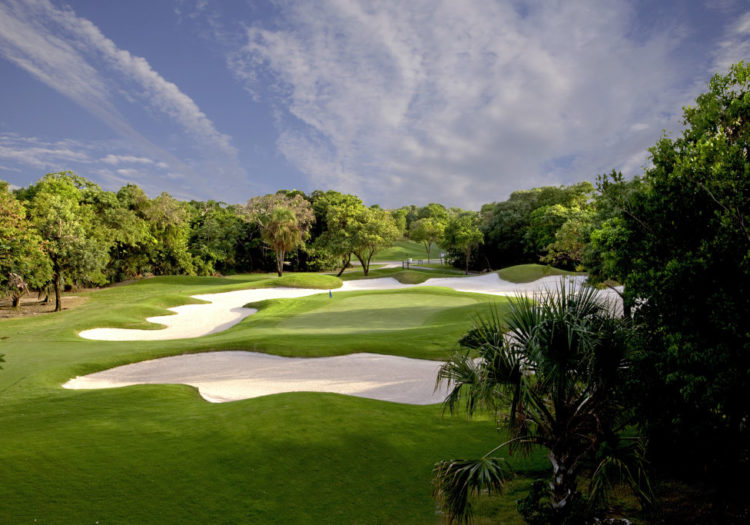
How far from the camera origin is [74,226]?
1164 inches

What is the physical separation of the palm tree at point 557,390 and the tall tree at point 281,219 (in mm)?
40407

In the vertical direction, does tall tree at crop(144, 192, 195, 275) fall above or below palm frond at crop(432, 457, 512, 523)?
above

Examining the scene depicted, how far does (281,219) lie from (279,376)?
32716 mm

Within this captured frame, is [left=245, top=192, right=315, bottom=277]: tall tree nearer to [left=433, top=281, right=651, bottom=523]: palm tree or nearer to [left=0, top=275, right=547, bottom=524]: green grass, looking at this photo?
[left=0, top=275, right=547, bottom=524]: green grass

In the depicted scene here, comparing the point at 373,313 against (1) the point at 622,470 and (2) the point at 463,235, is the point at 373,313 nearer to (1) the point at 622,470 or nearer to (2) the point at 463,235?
(1) the point at 622,470

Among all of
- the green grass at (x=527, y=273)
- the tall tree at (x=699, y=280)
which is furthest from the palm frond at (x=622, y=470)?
the green grass at (x=527, y=273)

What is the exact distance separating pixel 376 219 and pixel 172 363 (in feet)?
129

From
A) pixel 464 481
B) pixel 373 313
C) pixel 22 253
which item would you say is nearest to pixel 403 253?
pixel 373 313

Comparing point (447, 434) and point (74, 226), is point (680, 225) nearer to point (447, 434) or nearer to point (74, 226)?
point (447, 434)

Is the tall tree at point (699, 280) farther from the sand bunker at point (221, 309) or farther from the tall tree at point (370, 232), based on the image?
the tall tree at point (370, 232)

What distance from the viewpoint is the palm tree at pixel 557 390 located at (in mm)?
4973

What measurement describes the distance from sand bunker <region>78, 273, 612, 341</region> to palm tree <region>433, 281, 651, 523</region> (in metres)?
8.07

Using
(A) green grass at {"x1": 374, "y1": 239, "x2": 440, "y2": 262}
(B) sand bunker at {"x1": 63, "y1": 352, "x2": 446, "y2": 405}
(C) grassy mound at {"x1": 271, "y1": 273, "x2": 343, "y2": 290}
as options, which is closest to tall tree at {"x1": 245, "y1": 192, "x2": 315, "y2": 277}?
(C) grassy mound at {"x1": 271, "y1": 273, "x2": 343, "y2": 290}

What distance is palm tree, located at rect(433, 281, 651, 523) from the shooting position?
4.97 meters
